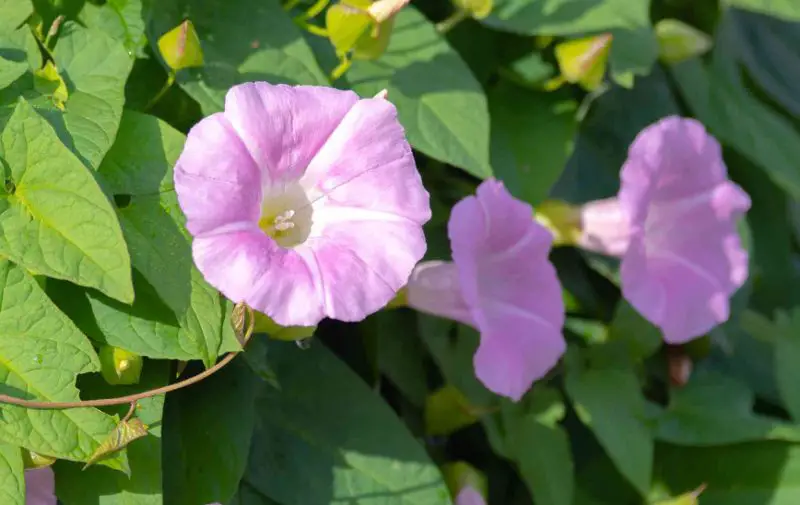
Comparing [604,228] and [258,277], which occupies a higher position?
[258,277]

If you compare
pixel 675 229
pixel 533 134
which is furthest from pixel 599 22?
pixel 675 229

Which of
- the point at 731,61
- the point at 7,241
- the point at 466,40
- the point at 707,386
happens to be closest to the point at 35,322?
the point at 7,241

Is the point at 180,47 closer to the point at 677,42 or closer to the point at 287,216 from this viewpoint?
the point at 287,216

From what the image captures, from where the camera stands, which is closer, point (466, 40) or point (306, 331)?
point (306, 331)

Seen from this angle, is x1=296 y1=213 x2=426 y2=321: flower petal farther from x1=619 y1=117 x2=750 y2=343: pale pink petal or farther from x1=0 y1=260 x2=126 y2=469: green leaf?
x1=619 y1=117 x2=750 y2=343: pale pink petal

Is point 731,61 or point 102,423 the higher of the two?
point 102,423

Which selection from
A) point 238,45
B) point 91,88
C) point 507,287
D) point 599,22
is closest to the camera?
point 91,88

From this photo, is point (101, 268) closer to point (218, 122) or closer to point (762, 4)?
point (218, 122)
